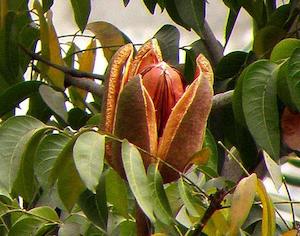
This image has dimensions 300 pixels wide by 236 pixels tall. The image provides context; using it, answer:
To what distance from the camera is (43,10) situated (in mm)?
1296

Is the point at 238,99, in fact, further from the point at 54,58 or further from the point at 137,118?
the point at 54,58

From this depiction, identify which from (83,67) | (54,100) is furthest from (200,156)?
→ (83,67)

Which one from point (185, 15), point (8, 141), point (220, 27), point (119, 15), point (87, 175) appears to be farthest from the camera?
point (119, 15)

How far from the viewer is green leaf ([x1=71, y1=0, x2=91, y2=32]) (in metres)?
1.30

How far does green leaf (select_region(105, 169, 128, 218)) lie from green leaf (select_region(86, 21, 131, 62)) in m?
0.49

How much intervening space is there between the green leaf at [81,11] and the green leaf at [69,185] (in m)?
0.39

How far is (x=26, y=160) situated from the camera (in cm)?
97

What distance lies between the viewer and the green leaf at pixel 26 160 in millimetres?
958

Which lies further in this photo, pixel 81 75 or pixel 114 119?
pixel 81 75

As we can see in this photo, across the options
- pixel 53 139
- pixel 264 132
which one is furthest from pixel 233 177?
pixel 53 139

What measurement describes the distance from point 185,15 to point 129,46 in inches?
12.5

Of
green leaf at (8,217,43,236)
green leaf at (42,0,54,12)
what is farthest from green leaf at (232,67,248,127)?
green leaf at (42,0,54,12)

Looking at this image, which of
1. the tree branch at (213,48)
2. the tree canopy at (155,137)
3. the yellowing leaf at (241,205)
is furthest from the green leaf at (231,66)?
the yellowing leaf at (241,205)

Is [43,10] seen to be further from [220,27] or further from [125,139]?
[220,27]
